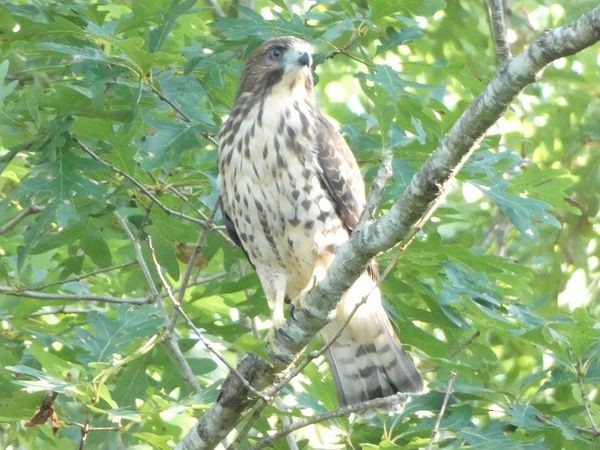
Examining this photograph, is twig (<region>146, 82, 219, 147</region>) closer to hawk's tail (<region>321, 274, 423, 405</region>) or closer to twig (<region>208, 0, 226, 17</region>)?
hawk's tail (<region>321, 274, 423, 405</region>)

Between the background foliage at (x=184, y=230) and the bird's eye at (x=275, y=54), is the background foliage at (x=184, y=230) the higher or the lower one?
the lower one

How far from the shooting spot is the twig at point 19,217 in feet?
17.7

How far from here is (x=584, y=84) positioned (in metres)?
7.14

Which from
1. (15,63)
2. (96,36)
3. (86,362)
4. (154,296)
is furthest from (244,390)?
(15,63)

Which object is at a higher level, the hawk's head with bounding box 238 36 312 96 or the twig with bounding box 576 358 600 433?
the hawk's head with bounding box 238 36 312 96

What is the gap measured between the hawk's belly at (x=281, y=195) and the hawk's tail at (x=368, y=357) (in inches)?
13.4

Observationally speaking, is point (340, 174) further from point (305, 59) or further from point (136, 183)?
point (136, 183)

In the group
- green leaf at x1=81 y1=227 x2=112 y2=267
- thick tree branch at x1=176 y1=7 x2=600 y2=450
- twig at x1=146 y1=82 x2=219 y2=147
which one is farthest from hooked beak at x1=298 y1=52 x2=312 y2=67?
thick tree branch at x1=176 y1=7 x2=600 y2=450

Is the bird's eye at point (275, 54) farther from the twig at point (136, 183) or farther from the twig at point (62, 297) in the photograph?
the twig at point (62, 297)

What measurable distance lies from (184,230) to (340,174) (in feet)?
2.22

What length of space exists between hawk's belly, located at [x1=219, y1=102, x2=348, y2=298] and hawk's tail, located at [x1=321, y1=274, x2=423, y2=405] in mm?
340

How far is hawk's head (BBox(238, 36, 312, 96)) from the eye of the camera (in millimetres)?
5223

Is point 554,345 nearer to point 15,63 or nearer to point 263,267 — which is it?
point 263,267

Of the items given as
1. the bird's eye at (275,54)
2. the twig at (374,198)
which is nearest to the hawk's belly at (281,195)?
the bird's eye at (275,54)
